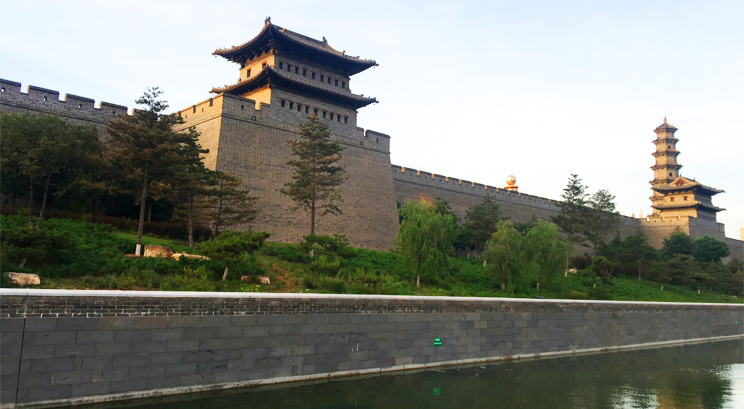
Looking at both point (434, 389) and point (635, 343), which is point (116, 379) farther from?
point (635, 343)

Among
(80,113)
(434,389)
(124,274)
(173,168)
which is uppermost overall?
(80,113)

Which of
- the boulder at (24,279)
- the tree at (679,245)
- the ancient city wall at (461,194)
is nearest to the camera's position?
the boulder at (24,279)

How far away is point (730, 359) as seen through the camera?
644 inches

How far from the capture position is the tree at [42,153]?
15406 millimetres

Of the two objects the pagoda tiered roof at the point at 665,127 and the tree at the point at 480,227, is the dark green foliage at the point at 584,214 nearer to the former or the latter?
the tree at the point at 480,227

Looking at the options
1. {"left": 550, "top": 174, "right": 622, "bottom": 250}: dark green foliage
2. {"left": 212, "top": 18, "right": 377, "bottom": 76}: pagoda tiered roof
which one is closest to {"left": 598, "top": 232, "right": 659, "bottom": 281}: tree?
{"left": 550, "top": 174, "right": 622, "bottom": 250}: dark green foliage

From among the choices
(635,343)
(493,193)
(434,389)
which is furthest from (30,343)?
(493,193)

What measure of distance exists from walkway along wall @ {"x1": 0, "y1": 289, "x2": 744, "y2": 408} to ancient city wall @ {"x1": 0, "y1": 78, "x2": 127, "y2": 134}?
13.3m

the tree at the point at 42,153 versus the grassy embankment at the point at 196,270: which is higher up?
the tree at the point at 42,153

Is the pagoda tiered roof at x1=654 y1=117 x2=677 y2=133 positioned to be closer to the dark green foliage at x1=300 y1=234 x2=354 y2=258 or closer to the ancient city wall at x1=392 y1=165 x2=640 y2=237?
the ancient city wall at x1=392 y1=165 x2=640 y2=237

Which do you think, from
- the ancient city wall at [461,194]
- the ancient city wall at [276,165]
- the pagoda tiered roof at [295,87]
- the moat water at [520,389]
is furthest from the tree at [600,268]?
the pagoda tiered roof at [295,87]

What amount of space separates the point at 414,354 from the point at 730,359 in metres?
11.0

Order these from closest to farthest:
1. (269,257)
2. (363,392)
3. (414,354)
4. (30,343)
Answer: (30,343), (363,392), (414,354), (269,257)

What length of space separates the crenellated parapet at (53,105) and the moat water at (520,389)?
1438 centimetres
